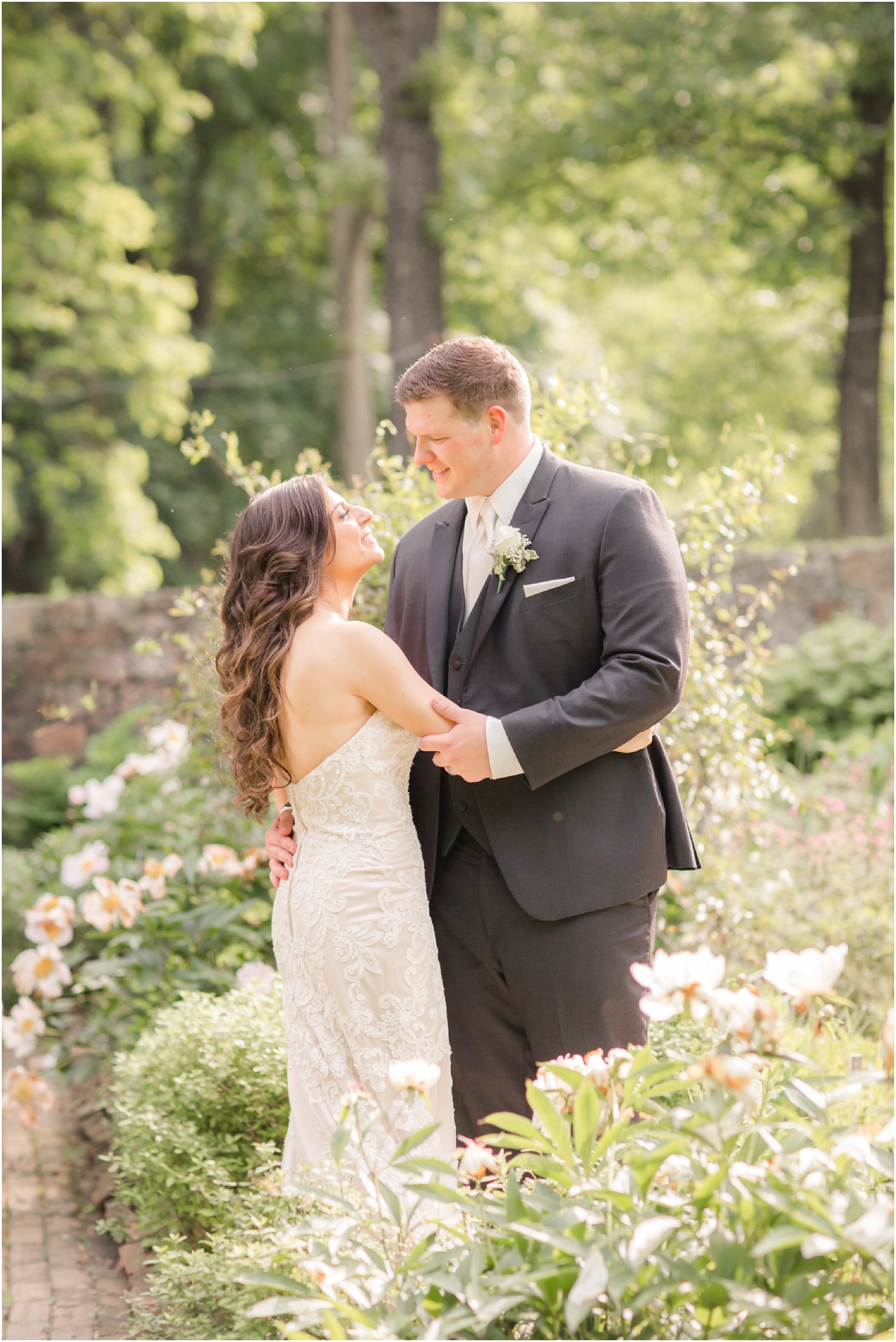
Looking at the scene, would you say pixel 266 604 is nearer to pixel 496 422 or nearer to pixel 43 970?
pixel 496 422

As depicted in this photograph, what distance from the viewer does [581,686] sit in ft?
8.73

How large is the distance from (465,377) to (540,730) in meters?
0.83

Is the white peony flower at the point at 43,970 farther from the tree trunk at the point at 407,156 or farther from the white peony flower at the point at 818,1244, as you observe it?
the tree trunk at the point at 407,156

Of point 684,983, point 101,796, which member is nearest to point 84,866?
point 101,796

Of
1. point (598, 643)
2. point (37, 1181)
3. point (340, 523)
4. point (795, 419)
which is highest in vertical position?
point (795, 419)

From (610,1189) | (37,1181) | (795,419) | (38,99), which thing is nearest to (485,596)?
(610,1189)

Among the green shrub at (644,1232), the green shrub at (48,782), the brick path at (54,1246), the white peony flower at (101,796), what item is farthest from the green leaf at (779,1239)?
the green shrub at (48,782)

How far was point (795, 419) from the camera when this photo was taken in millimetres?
18281

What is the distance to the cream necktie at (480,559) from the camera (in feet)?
9.78

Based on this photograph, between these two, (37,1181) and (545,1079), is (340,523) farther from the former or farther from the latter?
(37,1181)

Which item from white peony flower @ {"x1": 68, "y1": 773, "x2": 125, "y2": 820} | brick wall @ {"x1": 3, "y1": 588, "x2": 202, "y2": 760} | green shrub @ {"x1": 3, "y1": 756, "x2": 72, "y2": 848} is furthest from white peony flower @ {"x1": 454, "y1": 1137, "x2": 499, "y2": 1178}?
brick wall @ {"x1": 3, "y1": 588, "x2": 202, "y2": 760}

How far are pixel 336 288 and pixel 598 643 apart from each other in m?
12.2

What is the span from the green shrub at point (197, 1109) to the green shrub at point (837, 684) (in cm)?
490

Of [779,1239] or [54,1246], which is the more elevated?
[779,1239]
